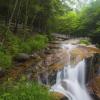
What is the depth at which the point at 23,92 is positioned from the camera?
7449 mm

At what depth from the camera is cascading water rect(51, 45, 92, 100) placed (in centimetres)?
1166

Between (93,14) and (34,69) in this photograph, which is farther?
(93,14)

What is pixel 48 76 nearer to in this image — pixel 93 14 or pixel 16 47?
pixel 16 47

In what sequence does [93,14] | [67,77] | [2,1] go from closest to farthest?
[67,77]
[2,1]
[93,14]

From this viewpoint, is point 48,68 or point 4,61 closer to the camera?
point 4,61

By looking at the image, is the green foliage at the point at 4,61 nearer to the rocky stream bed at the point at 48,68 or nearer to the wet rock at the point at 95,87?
the rocky stream bed at the point at 48,68

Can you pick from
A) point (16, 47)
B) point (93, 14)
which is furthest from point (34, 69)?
point (93, 14)

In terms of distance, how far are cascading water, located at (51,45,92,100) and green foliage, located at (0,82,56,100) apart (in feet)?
10.4

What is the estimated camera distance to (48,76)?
1187 centimetres

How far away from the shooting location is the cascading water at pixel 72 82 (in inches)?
459

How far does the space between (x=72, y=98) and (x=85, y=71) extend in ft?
Answer: 11.6

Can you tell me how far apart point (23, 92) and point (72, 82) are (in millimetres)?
5896

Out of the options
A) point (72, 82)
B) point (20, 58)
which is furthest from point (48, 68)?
point (20, 58)

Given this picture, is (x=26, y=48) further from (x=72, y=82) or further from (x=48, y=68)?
(x=72, y=82)
